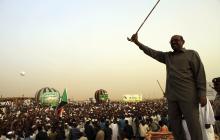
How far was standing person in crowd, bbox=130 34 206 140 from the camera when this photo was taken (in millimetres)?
3596

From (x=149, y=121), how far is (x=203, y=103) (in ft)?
43.5

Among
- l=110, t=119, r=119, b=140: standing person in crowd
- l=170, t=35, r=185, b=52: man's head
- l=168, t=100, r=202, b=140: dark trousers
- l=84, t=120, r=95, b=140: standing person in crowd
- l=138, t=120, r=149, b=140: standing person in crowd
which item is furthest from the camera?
l=138, t=120, r=149, b=140: standing person in crowd

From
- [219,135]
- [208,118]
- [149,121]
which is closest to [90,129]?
[149,121]

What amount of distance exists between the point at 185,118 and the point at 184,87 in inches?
12.2

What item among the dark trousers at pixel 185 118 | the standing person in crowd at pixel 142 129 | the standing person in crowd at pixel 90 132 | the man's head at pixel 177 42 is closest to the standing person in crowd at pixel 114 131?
the standing person in crowd at pixel 142 129

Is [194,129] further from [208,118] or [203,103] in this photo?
[208,118]

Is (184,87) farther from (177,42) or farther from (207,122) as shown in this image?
(207,122)

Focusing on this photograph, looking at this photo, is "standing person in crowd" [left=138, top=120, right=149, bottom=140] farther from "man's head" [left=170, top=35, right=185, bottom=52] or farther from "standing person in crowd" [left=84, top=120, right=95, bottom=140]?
"man's head" [left=170, top=35, right=185, bottom=52]

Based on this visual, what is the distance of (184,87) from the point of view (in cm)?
366

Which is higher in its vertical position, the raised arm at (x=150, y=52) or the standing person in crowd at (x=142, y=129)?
the raised arm at (x=150, y=52)

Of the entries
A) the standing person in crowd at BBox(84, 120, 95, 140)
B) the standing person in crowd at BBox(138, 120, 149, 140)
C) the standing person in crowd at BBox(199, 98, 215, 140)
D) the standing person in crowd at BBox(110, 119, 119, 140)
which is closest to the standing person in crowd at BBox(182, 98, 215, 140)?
the standing person in crowd at BBox(199, 98, 215, 140)

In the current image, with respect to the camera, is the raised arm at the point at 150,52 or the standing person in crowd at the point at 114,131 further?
the standing person in crowd at the point at 114,131

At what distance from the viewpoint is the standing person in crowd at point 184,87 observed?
142 inches

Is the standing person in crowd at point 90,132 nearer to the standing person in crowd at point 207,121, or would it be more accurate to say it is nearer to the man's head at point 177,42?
the standing person in crowd at point 207,121
